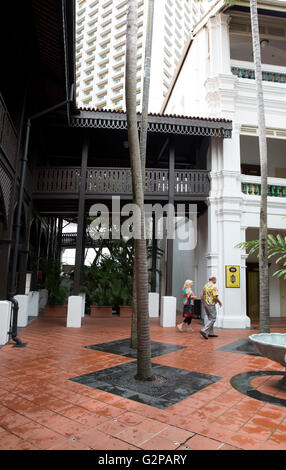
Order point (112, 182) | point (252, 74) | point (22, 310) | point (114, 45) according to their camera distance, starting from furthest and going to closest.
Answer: point (114, 45)
point (252, 74)
point (112, 182)
point (22, 310)

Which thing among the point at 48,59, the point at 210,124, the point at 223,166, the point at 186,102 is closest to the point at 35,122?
the point at 48,59

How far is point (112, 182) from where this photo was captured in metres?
10.6

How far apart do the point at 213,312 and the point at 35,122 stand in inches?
326

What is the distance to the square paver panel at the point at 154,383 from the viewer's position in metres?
3.69

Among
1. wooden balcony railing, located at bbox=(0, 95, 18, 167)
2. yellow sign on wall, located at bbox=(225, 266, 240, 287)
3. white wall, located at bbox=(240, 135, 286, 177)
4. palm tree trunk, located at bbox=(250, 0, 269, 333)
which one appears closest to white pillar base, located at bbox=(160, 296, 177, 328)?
yellow sign on wall, located at bbox=(225, 266, 240, 287)

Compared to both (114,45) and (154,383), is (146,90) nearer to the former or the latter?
(154,383)

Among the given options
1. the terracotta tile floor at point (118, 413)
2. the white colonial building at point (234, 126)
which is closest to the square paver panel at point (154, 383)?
the terracotta tile floor at point (118, 413)

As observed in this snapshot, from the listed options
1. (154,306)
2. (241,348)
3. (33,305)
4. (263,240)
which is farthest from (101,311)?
(263,240)

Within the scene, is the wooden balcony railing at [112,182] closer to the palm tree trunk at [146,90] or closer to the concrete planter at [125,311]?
the palm tree trunk at [146,90]

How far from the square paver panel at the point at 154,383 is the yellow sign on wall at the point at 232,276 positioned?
580 centimetres

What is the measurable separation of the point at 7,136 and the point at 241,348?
7347 mm

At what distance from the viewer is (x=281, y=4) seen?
11.1m

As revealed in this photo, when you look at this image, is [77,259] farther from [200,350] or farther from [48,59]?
[48,59]
